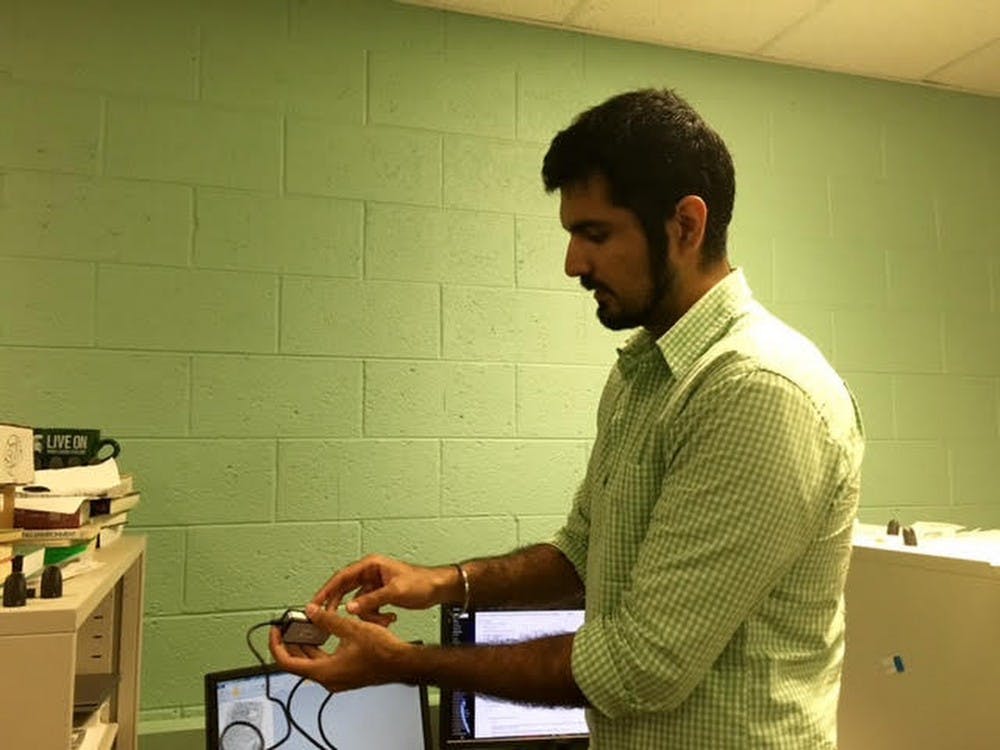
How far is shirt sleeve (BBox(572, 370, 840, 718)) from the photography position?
946 millimetres

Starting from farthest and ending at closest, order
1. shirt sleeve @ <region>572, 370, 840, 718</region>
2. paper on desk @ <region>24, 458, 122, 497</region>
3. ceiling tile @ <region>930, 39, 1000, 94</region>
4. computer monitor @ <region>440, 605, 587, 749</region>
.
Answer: ceiling tile @ <region>930, 39, 1000, 94</region>
computer monitor @ <region>440, 605, 587, 749</region>
paper on desk @ <region>24, 458, 122, 497</region>
shirt sleeve @ <region>572, 370, 840, 718</region>

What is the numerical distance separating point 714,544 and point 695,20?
5.85 feet

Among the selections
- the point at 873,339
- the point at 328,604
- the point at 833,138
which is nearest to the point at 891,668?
the point at 328,604

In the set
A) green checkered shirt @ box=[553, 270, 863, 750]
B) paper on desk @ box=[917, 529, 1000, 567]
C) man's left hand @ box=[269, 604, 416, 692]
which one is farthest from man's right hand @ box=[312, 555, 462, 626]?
paper on desk @ box=[917, 529, 1000, 567]

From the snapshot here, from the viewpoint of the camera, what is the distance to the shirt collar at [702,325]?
1105 millimetres

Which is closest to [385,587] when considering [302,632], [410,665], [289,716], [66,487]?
[302,632]

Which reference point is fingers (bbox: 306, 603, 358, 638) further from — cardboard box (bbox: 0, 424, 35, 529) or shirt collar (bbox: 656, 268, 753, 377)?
shirt collar (bbox: 656, 268, 753, 377)

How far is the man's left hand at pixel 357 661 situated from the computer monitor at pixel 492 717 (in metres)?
0.78

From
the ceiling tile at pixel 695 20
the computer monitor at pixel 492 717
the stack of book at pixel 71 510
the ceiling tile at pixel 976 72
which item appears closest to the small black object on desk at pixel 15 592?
the stack of book at pixel 71 510

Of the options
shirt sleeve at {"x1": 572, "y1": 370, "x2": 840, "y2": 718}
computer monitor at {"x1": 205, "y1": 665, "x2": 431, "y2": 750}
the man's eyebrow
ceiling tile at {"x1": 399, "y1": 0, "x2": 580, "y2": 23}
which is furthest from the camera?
ceiling tile at {"x1": 399, "y1": 0, "x2": 580, "y2": 23}

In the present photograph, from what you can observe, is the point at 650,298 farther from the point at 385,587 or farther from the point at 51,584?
the point at 51,584

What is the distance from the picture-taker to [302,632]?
1173 millimetres

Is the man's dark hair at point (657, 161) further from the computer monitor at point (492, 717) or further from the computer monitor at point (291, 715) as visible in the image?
Answer: the computer monitor at point (291, 715)

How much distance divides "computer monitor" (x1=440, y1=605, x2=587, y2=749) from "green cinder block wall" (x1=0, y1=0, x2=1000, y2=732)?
0.25m
